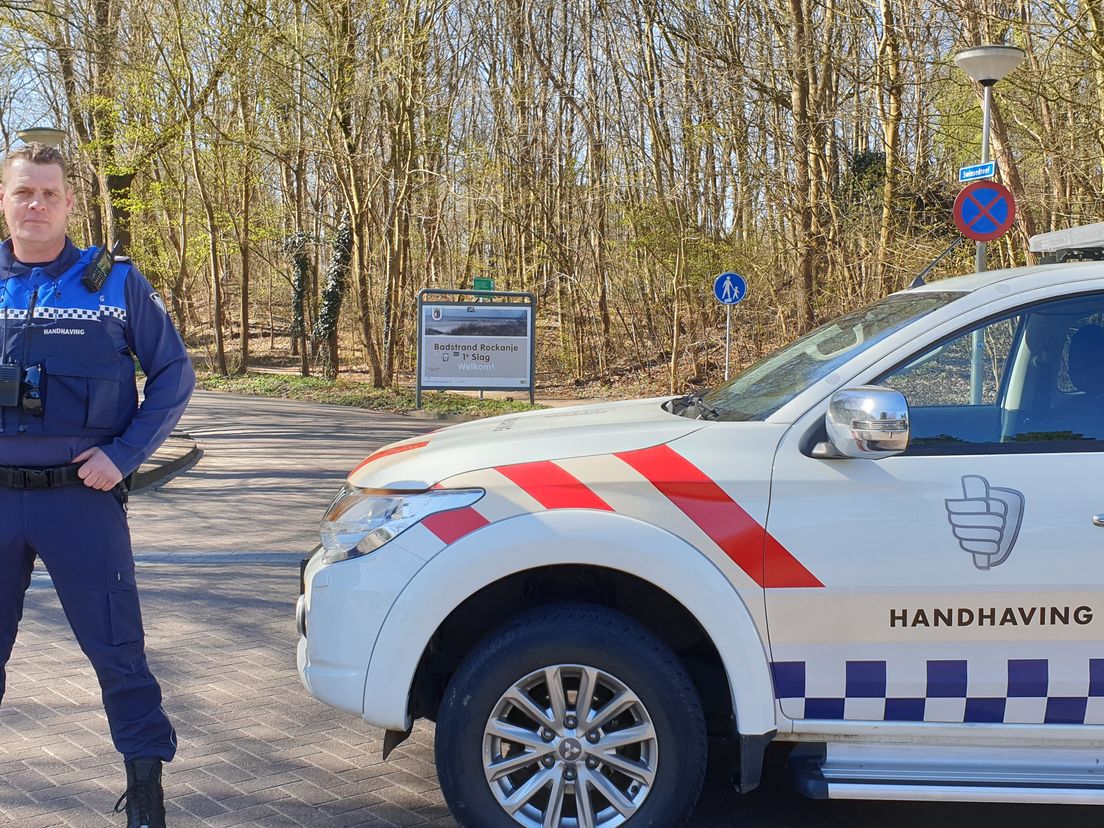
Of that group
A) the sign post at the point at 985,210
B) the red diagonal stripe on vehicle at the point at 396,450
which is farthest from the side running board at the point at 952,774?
the sign post at the point at 985,210

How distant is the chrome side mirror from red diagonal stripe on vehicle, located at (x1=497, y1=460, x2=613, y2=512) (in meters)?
0.71

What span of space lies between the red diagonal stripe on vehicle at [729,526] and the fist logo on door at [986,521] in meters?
0.45

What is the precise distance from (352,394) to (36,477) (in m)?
20.3

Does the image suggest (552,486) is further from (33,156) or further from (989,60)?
(989,60)

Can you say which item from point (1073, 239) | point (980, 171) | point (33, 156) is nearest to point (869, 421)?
point (1073, 239)

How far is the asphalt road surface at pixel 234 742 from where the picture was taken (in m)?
3.70

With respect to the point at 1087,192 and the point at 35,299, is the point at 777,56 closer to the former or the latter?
the point at 1087,192

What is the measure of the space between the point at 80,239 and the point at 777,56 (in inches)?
1194

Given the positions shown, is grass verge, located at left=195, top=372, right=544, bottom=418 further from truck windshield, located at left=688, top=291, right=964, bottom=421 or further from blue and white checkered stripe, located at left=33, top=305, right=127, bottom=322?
blue and white checkered stripe, located at left=33, top=305, right=127, bottom=322

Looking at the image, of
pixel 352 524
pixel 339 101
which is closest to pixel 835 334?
pixel 352 524

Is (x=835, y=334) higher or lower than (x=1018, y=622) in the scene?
higher

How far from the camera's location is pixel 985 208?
10922mm

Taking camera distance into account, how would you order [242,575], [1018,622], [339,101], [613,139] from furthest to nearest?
[613,139]
[339,101]
[242,575]
[1018,622]

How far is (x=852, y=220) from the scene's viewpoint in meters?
19.8
